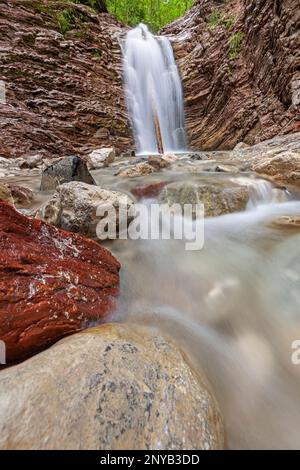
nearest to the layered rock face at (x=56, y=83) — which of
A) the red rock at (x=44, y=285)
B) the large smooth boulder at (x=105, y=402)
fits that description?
the red rock at (x=44, y=285)

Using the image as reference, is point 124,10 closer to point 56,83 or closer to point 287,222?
point 56,83

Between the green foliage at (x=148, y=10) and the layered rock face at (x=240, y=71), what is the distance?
9.31m

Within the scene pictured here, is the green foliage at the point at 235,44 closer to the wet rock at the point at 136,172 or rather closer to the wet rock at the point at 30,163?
the wet rock at the point at 136,172

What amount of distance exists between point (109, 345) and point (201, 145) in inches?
456

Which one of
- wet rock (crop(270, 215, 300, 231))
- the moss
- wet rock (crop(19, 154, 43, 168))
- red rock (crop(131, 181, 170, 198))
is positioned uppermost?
the moss

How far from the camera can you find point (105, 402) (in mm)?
882

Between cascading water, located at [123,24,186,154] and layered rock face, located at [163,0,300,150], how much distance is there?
0.56m

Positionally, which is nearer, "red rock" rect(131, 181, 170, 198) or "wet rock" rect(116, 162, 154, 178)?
"red rock" rect(131, 181, 170, 198)

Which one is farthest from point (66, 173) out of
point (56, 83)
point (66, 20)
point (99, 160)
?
point (66, 20)

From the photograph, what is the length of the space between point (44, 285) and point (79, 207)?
1202 millimetres

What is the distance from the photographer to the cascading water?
1179cm

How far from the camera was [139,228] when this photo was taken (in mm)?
2770

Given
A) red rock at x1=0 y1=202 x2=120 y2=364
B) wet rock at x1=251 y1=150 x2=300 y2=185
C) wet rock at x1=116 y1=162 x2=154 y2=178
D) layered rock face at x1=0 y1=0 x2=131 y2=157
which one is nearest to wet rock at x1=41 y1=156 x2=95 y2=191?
wet rock at x1=116 y1=162 x2=154 y2=178

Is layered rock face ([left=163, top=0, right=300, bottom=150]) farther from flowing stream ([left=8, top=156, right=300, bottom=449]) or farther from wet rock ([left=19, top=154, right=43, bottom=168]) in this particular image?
wet rock ([left=19, top=154, right=43, bottom=168])
